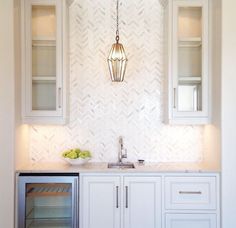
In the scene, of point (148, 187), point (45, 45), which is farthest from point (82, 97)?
point (148, 187)

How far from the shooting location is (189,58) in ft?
9.65

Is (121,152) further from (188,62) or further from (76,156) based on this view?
(188,62)

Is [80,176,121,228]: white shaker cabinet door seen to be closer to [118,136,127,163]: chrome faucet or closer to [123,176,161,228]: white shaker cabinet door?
[123,176,161,228]: white shaker cabinet door

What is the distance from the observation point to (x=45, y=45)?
2.91 meters

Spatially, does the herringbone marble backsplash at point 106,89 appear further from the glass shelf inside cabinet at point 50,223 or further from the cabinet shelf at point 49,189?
the glass shelf inside cabinet at point 50,223

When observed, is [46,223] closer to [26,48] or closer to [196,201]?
[196,201]

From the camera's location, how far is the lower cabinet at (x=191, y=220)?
264cm

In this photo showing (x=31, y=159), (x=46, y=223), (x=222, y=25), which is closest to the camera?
(x=222, y=25)

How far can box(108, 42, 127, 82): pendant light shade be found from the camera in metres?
2.88

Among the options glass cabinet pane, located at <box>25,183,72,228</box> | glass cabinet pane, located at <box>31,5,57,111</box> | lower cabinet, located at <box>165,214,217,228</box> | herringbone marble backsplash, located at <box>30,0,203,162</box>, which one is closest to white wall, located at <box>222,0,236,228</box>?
lower cabinet, located at <box>165,214,217,228</box>

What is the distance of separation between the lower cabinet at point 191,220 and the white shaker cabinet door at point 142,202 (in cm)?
11

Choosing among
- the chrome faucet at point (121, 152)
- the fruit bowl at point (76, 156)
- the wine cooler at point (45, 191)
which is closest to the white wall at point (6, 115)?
the wine cooler at point (45, 191)

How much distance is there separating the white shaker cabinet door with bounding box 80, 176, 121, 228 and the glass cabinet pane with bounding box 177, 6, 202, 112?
3.17ft

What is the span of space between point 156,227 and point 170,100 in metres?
1.14
